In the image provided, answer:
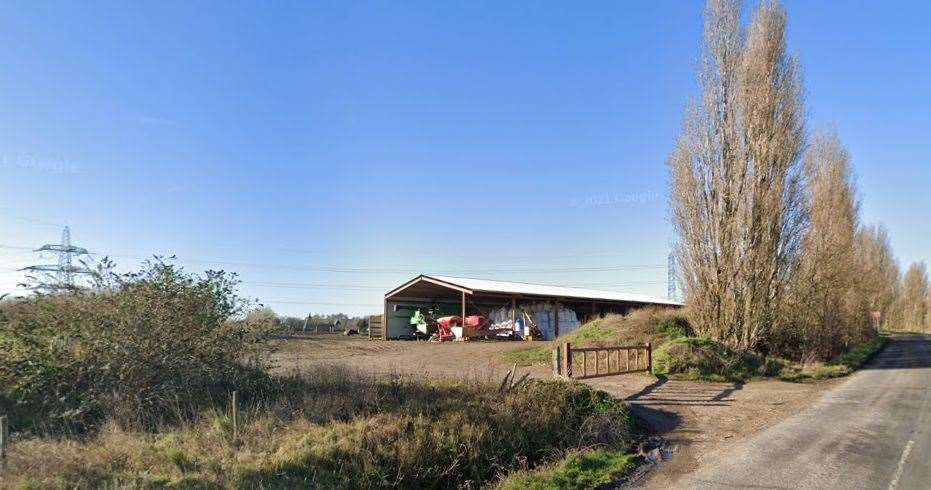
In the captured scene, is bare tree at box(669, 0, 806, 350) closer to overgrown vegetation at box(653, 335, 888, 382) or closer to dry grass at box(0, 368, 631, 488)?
overgrown vegetation at box(653, 335, 888, 382)

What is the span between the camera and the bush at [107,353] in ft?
32.9

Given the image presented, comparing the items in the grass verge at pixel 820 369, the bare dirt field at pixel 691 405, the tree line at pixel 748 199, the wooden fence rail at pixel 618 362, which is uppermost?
the tree line at pixel 748 199

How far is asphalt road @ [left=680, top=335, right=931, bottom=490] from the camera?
7949 mm

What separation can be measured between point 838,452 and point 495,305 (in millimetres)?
34707

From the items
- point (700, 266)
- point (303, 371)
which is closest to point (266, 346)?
point (303, 371)

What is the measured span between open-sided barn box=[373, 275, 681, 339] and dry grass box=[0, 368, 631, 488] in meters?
27.1

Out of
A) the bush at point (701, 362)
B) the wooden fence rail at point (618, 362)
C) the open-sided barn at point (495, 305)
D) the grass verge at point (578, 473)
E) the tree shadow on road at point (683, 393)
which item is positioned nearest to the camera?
the grass verge at point (578, 473)

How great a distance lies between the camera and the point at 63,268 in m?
11.2

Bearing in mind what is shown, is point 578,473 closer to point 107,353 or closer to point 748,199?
point 107,353

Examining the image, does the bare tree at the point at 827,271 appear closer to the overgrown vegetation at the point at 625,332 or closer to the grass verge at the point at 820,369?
the grass verge at the point at 820,369

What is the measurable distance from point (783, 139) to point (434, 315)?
2652 centimetres

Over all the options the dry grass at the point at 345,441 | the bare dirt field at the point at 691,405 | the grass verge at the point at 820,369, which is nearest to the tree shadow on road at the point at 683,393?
the bare dirt field at the point at 691,405

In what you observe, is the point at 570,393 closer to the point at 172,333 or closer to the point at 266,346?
the point at 266,346

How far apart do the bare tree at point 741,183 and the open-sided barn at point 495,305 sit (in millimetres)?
14789
